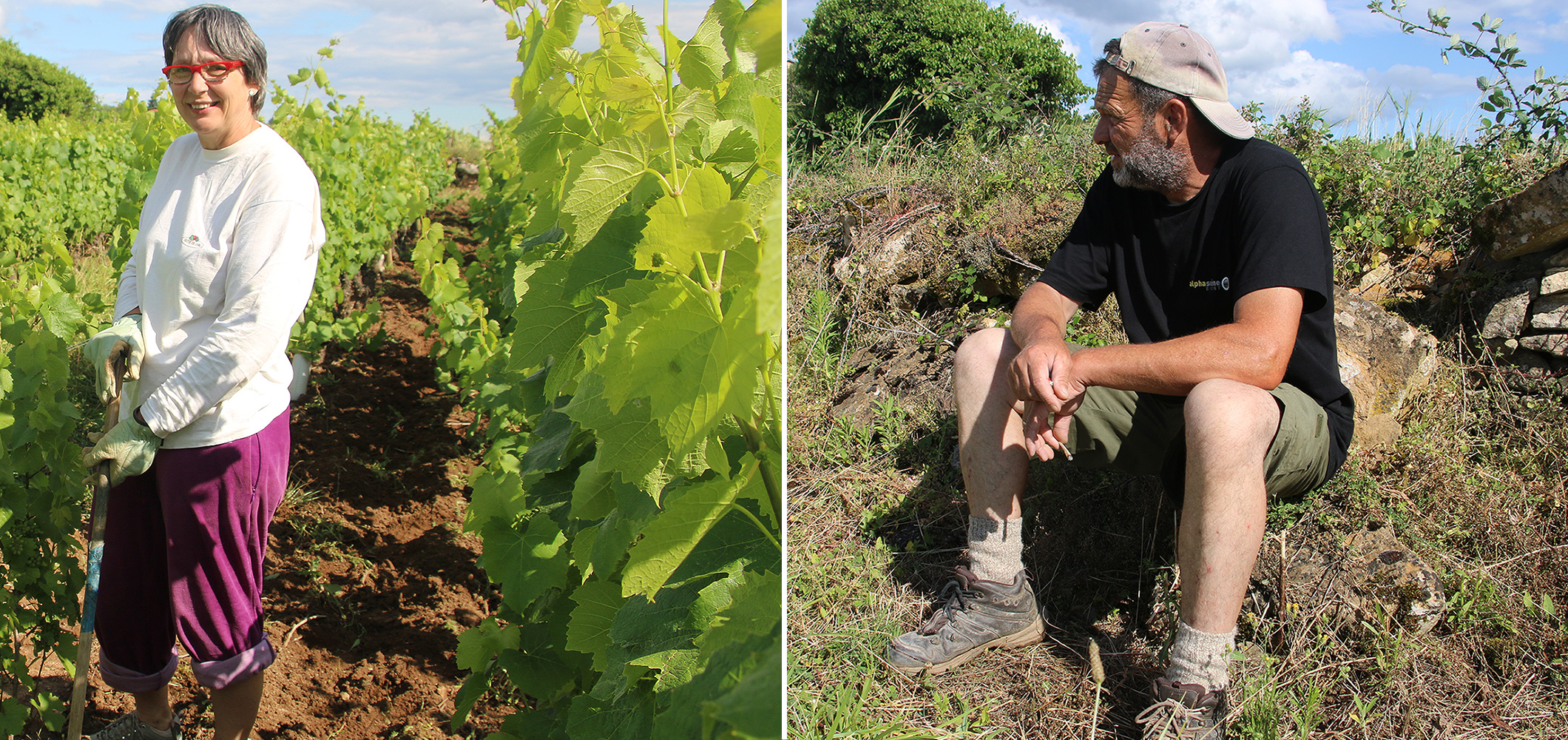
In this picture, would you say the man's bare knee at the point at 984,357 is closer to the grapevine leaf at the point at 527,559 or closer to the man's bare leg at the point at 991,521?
the man's bare leg at the point at 991,521

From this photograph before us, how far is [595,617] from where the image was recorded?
1603 millimetres

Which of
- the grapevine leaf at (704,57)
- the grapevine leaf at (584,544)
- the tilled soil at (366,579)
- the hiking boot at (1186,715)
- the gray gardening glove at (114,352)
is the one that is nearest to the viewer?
the grapevine leaf at (704,57)

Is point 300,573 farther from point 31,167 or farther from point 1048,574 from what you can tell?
point 31,167

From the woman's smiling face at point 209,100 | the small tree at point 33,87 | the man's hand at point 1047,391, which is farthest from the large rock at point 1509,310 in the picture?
the small tree at point 33,87

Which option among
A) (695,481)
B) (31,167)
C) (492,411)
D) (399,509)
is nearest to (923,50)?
(492,411)

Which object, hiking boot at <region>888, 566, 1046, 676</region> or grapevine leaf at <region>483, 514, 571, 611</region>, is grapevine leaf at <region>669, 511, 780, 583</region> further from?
Result: hiking boot at <region>888, 566, 1046, 676</region>

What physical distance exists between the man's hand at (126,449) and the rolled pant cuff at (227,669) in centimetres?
46

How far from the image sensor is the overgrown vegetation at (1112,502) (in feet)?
6.78

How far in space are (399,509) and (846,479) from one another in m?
2.25

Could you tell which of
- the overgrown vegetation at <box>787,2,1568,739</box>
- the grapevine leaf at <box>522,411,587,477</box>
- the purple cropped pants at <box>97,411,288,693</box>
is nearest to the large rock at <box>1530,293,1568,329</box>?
the overgrown vegetation at <box>787,2,1568,739</box>

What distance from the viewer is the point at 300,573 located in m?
3.56

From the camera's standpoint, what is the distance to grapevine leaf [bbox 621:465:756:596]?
3.71ft

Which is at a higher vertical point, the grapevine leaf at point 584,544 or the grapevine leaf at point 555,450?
the grapevine leaf at point 555,450

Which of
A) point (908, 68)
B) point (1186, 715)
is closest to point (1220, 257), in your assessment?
point (1186, 715)
